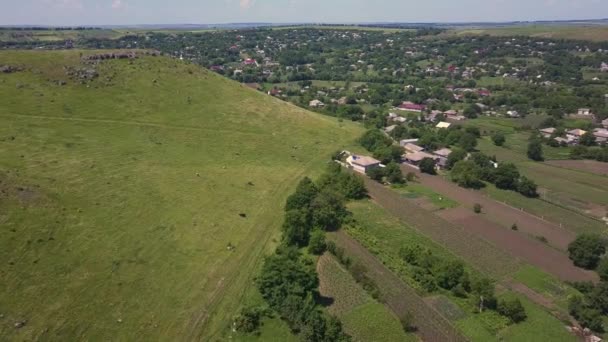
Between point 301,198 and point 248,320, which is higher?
point 301,198

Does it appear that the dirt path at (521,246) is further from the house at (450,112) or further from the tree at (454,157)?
the house at (450,112)

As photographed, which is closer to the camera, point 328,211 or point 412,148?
point 328,211

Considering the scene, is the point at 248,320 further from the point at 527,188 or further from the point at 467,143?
the point at 467,143

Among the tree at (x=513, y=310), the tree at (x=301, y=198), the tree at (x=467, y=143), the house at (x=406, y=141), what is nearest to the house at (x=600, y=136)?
the tree at (x=467, y=143)

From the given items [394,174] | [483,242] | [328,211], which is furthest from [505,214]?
[328,211]

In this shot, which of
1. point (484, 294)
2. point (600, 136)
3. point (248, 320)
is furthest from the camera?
point (600, 136)

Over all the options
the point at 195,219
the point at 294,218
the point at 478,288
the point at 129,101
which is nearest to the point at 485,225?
the point at 478,288

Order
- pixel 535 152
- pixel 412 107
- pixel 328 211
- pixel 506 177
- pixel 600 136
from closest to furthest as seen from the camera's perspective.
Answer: pixel 328 211 → pixel 506 177 → pixel 535 152 → pixel 600 136 → pixel 412 107
